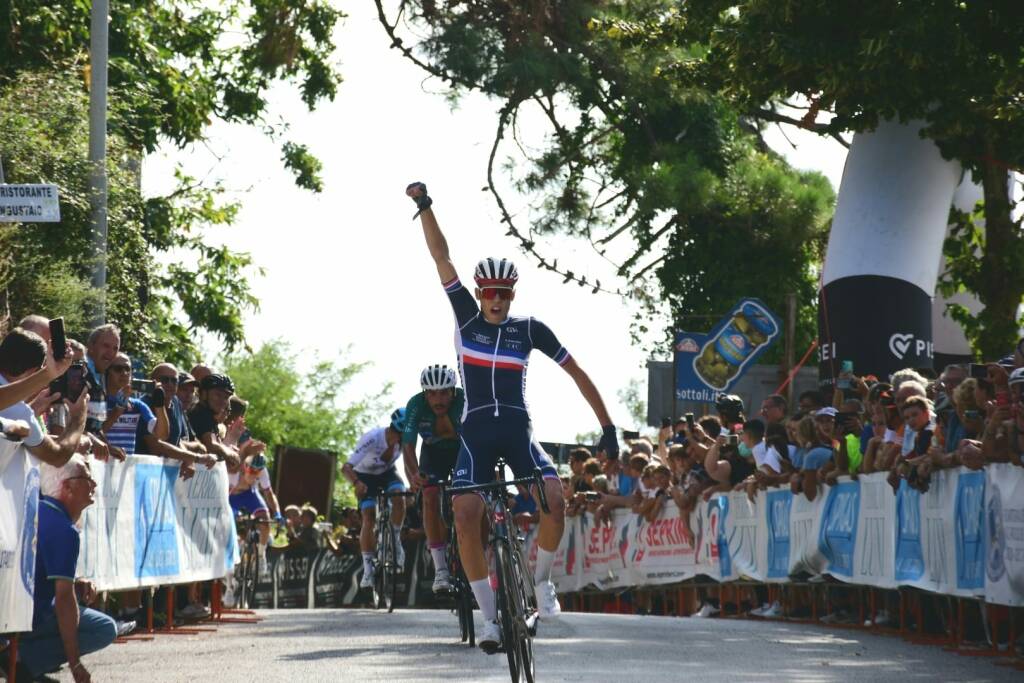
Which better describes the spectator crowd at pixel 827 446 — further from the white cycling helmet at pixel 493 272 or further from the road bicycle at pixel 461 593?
the road bicycle at pixel 461 593

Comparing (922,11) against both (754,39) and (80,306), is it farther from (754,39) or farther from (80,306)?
(80,306)

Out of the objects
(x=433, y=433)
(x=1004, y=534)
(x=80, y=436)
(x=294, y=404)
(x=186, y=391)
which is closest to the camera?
(x=80, y=436)

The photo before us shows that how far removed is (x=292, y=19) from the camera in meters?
34.6

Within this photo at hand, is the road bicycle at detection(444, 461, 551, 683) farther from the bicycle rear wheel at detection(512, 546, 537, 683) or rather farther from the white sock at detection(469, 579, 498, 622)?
the white sock at detection(469, 579, 498, 622)

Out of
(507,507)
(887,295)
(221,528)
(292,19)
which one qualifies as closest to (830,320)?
(887,295)

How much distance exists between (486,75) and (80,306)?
35.2 ft

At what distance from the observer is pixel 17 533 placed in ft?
30.6

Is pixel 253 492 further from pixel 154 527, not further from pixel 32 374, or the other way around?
pixel 32 374

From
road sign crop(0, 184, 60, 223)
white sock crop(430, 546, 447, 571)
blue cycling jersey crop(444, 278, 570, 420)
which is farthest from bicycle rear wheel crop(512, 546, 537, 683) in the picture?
road sign crop(0, 184, 60, 223)

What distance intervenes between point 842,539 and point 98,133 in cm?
925

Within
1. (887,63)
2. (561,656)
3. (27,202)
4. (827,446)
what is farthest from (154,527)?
(887,63)

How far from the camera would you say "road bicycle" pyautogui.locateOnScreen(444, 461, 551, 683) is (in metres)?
10.4

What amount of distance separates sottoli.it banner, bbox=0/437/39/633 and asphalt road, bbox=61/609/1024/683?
1.93m

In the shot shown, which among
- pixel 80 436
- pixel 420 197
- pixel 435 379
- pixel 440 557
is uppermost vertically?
pixel 420 197
